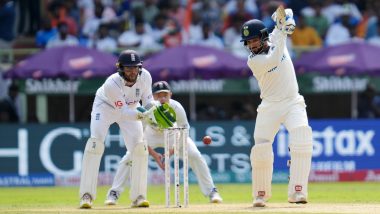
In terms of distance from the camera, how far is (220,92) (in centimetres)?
2117

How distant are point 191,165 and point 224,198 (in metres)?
1.13

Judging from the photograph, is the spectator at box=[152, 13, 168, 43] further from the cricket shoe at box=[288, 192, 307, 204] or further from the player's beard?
the cricket shoe at box=[288, 192, 307, 204]

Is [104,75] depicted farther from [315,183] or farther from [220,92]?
[315,183]

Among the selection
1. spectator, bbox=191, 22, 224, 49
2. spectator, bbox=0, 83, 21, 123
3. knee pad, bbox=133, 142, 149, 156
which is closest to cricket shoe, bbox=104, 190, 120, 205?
knee pad, bbox=133, 142, 149, 156

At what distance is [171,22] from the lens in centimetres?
2230

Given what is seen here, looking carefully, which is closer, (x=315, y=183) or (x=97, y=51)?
(x=315, y=183)

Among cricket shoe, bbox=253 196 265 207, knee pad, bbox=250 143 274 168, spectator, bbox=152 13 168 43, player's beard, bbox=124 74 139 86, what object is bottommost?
cricket shoe, bbox=253 196 265 207

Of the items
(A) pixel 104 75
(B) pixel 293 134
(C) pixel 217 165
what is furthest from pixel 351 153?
(B) pixel 293 134

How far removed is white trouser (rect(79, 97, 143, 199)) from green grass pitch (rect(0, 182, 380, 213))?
390mm

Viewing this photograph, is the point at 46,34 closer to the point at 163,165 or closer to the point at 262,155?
the point at 163,165

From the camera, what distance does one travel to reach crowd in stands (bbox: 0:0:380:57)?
866 inches

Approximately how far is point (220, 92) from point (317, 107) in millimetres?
2089

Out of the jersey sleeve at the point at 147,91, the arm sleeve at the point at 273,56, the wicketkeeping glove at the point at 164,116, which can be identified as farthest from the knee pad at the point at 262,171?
the jersey sleeve at the point at 147,91

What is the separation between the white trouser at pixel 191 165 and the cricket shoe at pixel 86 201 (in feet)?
4.52
